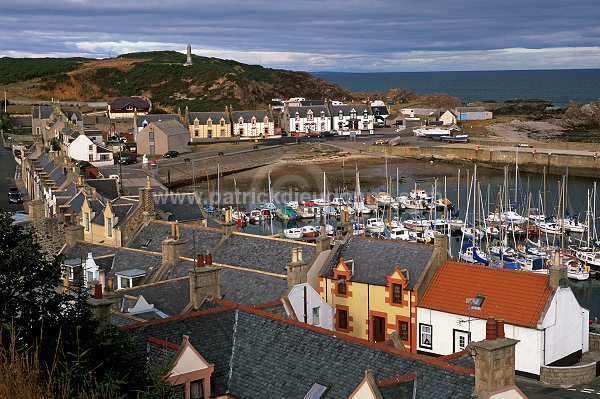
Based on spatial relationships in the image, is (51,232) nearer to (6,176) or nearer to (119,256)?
(119,256)

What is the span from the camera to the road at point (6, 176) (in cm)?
6800

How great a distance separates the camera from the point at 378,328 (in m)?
34.3

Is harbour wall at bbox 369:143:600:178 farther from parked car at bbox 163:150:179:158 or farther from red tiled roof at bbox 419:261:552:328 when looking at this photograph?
red tiled roof at bbox 419:261:552:328

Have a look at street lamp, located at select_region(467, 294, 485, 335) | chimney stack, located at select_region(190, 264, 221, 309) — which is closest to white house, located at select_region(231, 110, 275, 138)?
street lamp, located at select_region(467, 294, 485, 335)

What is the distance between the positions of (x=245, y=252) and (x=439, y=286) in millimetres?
8153

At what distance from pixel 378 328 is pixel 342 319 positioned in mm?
1694

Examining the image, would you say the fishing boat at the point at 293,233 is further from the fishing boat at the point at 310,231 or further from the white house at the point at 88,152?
the white house at the point at 88,152

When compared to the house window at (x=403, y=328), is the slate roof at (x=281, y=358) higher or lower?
higher

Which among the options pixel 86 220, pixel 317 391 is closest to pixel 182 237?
pixel 86 220

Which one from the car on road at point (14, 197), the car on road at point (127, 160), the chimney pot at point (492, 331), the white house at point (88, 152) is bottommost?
the car on road at point (127, 160)

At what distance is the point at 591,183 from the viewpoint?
105m

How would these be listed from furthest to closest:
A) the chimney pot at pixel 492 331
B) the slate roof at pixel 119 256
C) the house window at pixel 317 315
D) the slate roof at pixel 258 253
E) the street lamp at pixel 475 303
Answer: the slate roof at pixel 119 256 → the slate roof at pixel 258 253 → the street lamp at pixel 475 303 → the house window at pixel 317 315 → the chimney pot at pixel 492 331

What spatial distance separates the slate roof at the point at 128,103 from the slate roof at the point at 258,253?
417 feet

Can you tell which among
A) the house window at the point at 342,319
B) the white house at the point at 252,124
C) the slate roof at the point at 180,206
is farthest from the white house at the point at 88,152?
the house window at the point at 342,319
